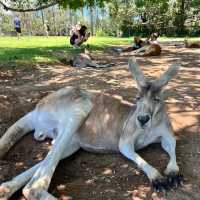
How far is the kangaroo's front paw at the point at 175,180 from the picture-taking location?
4.29 m

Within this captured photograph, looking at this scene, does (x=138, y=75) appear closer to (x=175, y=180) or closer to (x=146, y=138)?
(x=146, y=138)

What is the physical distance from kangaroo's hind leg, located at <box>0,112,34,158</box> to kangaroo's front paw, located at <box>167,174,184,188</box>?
1.96 m

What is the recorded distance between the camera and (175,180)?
4.34m

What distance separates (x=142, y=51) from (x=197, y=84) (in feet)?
23.8

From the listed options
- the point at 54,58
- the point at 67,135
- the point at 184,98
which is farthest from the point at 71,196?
the point at 54,58

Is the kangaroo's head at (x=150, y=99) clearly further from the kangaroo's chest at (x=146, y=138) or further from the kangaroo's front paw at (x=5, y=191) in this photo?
the kangaroo's front paw at (x=5, y=191)

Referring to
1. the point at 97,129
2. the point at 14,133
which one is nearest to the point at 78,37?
the point at 14,133

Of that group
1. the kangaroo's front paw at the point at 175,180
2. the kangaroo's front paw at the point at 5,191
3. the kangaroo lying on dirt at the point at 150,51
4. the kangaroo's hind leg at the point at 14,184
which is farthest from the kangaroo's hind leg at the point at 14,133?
the kangaroo lying on dirt at the point at 150,51

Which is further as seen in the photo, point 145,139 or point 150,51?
point 150,51

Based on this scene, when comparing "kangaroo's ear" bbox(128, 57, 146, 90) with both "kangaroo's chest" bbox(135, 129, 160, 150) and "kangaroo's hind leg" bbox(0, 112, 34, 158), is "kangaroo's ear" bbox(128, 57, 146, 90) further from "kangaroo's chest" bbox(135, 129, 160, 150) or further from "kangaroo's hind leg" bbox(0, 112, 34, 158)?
"kangaroo's hind leg" bbox(0, 112, 34, 158)

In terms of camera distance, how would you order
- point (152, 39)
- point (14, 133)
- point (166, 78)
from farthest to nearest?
point (152, 39), point (14, 133), point (166, 78)

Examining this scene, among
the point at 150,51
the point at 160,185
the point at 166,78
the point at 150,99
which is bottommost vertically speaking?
the point at 150,51

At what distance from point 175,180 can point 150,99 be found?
0.91m

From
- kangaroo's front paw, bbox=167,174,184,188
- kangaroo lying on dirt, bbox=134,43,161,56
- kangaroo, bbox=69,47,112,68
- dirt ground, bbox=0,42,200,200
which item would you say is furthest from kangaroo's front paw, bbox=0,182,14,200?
kangaroo lying on dirt, bbox=134,43,161,56
